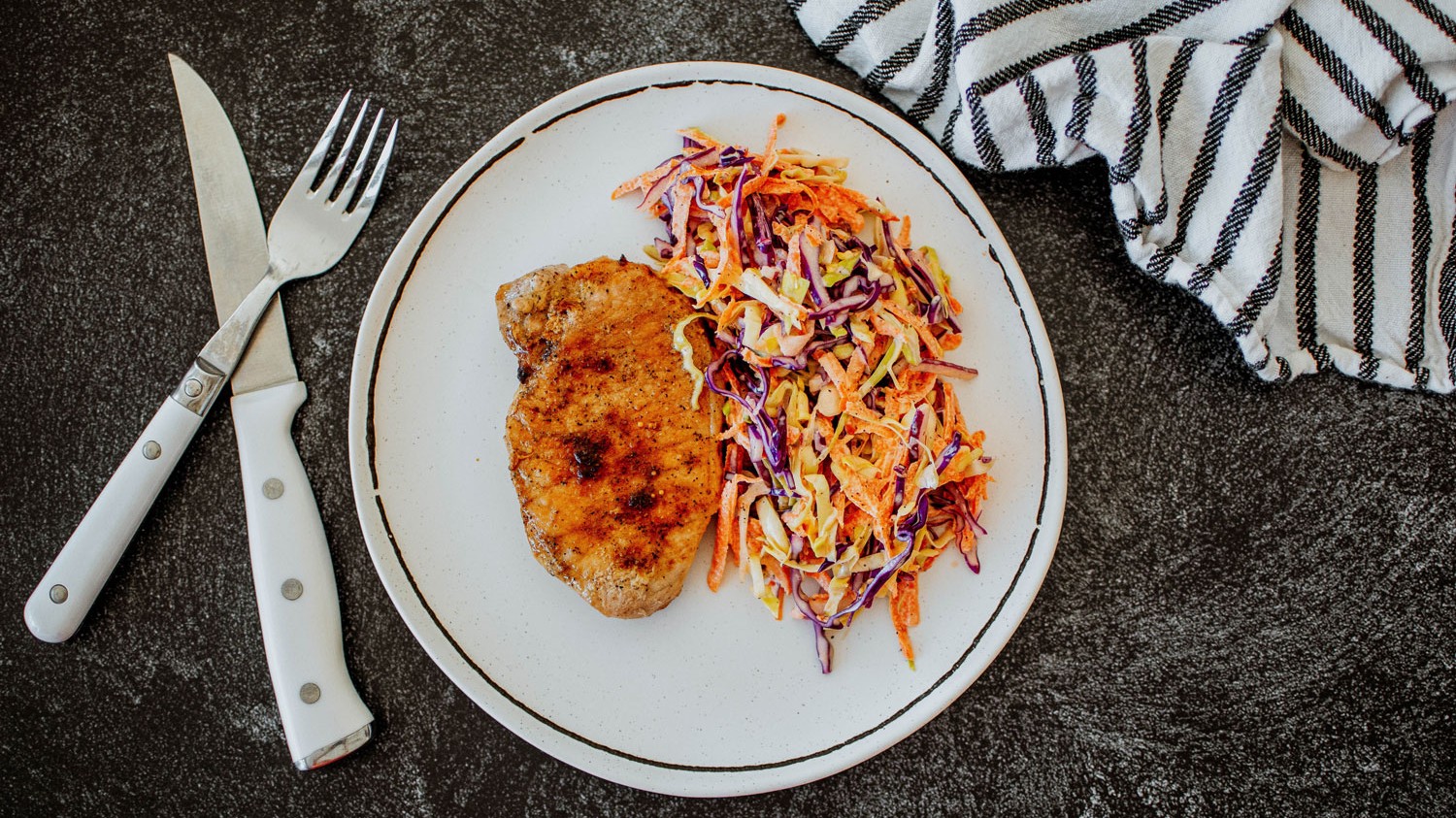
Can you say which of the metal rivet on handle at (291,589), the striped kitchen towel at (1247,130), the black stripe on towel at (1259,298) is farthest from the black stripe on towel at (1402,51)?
the metal rivet on handle at (291,589)

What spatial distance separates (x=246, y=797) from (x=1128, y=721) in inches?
120

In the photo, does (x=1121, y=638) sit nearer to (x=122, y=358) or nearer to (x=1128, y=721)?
(x=1128, y=721)

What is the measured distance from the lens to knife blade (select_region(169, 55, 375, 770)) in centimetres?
256

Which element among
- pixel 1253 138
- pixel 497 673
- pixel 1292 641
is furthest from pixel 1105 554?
pixel 497 673

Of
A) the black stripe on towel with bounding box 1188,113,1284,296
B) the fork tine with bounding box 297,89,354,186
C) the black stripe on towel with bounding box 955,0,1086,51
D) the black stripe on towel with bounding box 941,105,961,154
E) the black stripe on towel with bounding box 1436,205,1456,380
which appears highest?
the black stripe on towel with bounding box 955,0,1086,51

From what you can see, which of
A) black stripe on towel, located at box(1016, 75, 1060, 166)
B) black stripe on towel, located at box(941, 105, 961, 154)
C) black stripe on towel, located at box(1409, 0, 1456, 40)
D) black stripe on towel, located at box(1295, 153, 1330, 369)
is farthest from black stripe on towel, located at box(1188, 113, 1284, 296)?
black stripe on towel, located at box(941, 105, 961, 154)

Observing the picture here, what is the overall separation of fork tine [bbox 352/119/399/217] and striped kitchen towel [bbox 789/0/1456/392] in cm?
145

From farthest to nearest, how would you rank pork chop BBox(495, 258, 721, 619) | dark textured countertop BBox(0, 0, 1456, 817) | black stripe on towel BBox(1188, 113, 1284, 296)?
dark textured countertop BBox(0, 0, 1456, 817), black stripe on towel BBox(1188, 113, 1284, 296), pork chop BBox(495, 258, 721, 619)

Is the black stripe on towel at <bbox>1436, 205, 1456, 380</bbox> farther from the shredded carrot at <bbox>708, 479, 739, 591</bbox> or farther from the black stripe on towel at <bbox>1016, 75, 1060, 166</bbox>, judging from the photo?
the shredded carrot at <bbox>708, 479, 739, 591</bbox>

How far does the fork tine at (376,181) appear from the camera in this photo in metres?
2.66

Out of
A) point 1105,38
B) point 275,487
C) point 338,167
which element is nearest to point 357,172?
point 338,167

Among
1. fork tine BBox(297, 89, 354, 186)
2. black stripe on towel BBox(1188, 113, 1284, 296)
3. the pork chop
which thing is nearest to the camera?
the pork chop

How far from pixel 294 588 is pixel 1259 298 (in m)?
3.26

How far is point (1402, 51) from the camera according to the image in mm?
2469
